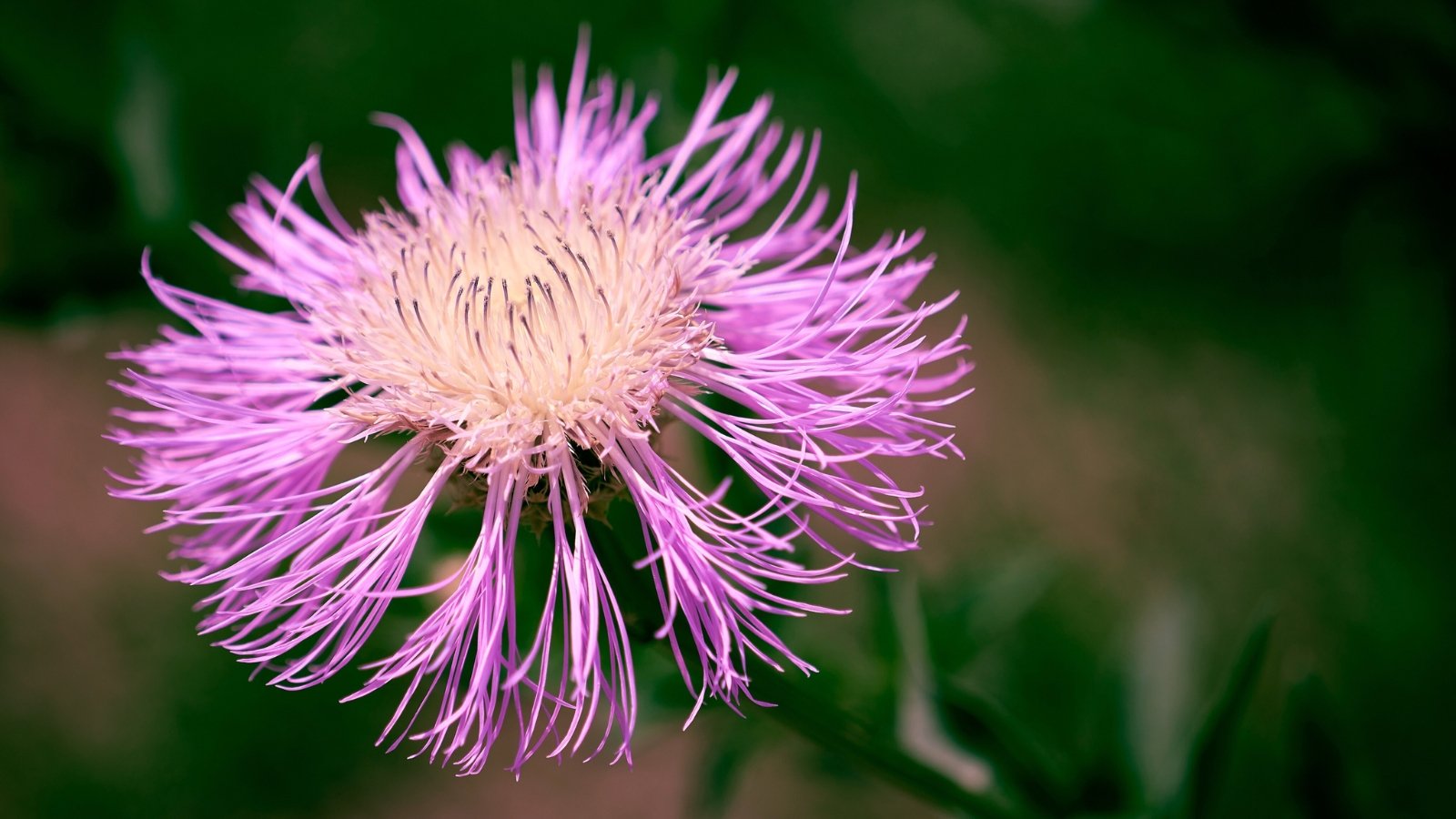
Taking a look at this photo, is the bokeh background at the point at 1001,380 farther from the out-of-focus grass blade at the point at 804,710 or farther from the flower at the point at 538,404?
the flower at the point at 538,404

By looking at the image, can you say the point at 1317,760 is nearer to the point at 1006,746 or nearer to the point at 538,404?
the point at 1006,746

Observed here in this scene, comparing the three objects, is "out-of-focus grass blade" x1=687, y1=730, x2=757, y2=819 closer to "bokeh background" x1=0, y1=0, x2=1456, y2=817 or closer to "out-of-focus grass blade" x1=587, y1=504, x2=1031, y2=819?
"bokeh background" x1=0, y1=0, x2=1456, y2=817

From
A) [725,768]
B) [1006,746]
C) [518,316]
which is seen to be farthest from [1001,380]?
[518,316]

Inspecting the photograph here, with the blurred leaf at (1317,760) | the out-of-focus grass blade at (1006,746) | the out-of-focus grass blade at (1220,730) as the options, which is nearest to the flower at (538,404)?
the out-of-focus grass blade at (1006,746)

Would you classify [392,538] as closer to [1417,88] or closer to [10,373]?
[1417,88]

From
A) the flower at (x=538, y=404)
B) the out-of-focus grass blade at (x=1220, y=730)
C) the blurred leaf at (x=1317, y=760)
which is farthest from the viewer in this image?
the blurred leaf at (x=1317, y=760)

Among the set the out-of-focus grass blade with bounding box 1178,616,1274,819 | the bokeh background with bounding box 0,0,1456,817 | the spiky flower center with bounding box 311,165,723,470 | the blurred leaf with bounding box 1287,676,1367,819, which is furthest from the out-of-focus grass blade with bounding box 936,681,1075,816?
the spiky flower center with bounding box 311,165,723,470

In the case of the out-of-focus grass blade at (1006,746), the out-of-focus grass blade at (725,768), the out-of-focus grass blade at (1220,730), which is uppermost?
the out-of-focus grass blade at (1220,730)
